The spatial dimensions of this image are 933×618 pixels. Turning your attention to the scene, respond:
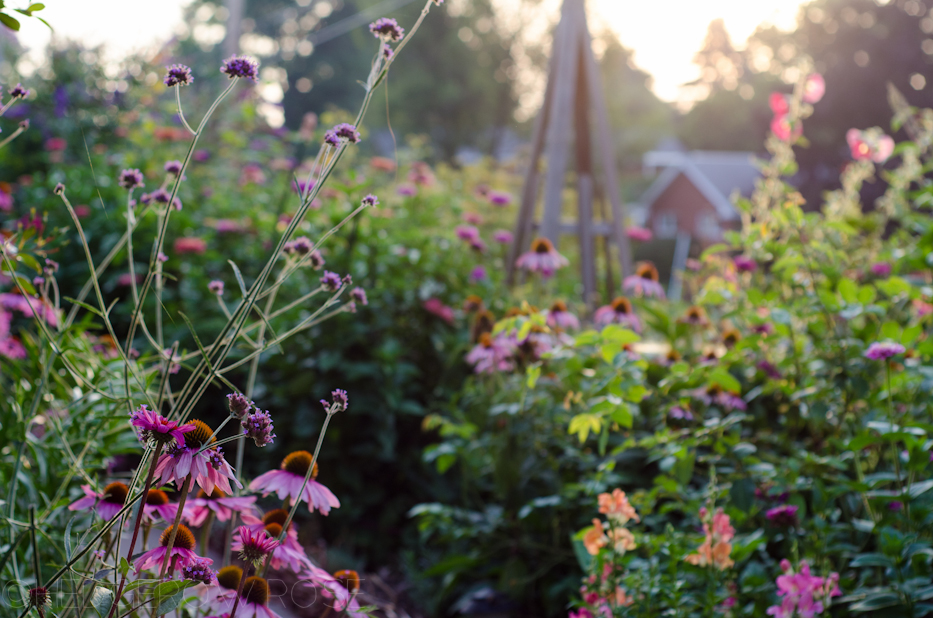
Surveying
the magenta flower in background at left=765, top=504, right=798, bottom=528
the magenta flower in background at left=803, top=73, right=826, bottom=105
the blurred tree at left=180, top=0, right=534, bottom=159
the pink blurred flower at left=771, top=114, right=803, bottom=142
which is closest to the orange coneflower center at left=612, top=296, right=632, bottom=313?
the magenta flower in background at left=765, top=504, right=798, bottom=528

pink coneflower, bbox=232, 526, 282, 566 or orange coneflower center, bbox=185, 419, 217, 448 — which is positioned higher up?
orange coneflower center, bbox=185, 419, 217, 448

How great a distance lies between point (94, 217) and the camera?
3.39 meters

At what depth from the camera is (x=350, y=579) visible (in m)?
0.81

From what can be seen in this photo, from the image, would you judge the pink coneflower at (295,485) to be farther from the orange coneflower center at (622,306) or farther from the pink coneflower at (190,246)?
the pink coneflower at (190,246)

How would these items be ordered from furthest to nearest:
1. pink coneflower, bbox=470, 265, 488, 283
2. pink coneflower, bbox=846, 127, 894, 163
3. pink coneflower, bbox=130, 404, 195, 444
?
pink coneflower, bbox=470, 265, 488, 283 → pink coneflower, bbox=846, 127, 894, 163 → pink coneflower, bbox=130, 404, 195, 444

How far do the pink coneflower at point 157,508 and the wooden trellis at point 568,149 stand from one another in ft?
9.69

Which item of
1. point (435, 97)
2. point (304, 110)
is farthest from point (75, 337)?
point (304, 110)

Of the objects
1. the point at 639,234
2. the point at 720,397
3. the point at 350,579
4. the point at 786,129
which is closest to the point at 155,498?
the point at 350,579

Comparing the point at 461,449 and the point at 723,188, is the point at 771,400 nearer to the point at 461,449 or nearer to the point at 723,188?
the point at 461,449

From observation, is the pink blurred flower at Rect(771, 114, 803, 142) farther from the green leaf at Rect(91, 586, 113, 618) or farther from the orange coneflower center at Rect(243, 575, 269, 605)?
the green leaf at Rect(91, 586, 113, 618)

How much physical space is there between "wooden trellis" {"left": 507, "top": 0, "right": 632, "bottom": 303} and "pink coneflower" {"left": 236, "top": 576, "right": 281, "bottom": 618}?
303 cm

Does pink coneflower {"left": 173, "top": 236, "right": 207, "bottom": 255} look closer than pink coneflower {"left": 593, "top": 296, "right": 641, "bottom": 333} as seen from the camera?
No

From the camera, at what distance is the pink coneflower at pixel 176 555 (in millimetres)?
685

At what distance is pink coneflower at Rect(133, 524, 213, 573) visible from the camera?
685 mm
